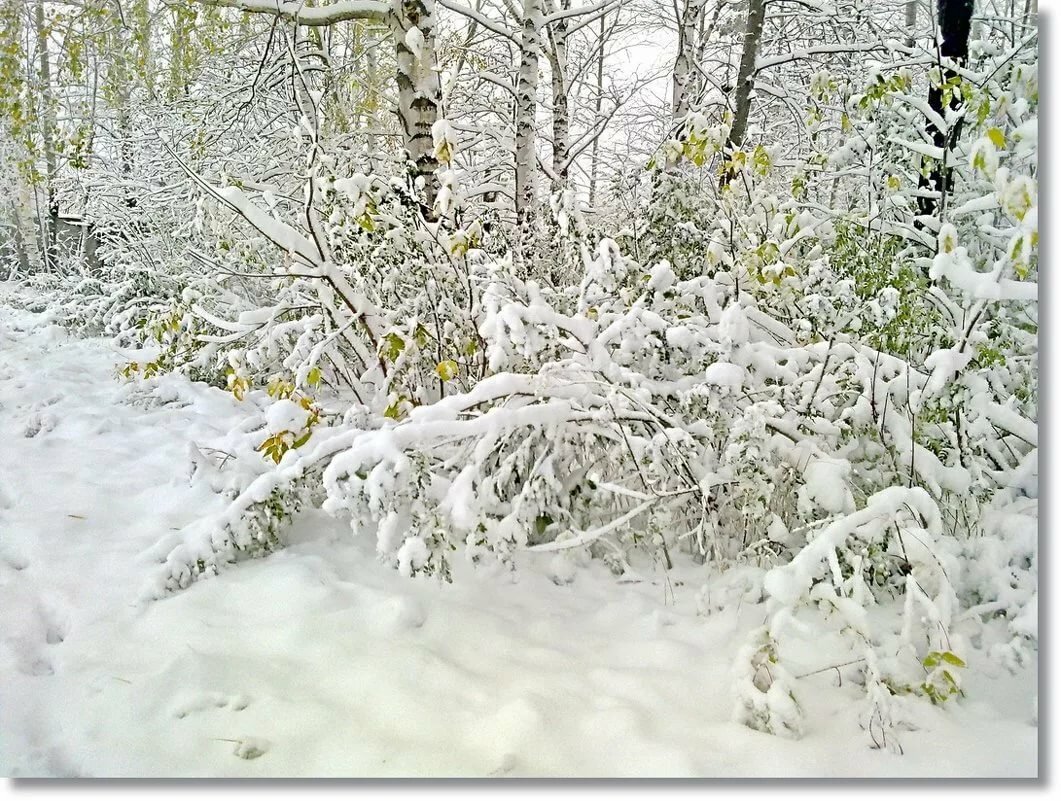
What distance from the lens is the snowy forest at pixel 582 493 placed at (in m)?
1.54

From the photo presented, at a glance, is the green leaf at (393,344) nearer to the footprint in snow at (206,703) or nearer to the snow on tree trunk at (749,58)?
the footprint in snow at (206,703)

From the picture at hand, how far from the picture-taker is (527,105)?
4.98 metres

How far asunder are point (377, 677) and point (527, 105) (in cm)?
439

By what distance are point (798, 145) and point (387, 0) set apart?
4343 mm

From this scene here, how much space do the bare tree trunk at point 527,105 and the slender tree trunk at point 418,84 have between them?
1157 millimetres

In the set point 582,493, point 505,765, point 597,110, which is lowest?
point 505,765

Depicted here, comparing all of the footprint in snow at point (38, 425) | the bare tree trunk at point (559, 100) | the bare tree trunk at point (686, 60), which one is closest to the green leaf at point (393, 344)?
the footprint in snow at point (38, 425)

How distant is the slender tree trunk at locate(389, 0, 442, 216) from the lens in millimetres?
3701

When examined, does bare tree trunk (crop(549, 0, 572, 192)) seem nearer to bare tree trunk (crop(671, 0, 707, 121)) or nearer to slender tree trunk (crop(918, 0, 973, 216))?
A: bare tree trunk (crop(671, 0, 707, 121))

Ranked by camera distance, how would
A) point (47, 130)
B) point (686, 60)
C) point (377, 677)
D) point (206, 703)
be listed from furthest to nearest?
point (47, 130)
point (686, 60)
point (377, 677)
point (206, 703)

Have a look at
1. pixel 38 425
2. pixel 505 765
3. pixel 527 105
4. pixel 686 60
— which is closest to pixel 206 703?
pixel 505 765

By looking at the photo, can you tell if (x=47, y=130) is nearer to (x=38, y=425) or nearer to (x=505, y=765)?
(x=38, y=425)

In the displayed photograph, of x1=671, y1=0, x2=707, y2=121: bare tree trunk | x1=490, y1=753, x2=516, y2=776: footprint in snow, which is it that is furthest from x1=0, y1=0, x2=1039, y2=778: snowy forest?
x1=671, y1=0, x2=707, y2=121: bare tree trunk

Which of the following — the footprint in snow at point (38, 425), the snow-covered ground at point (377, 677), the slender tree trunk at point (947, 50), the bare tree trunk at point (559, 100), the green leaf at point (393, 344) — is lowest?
the snow-covered ground at point (377, 677)
